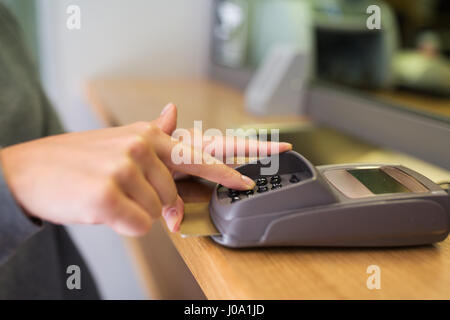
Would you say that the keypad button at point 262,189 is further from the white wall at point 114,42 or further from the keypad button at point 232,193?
the white wall at point 114,42

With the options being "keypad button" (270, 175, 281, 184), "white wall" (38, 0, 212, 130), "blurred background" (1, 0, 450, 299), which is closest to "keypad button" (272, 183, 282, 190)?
"keypad button" (270, 175, 281, 184)

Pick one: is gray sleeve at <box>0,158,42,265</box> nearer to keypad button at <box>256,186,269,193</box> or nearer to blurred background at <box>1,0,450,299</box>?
keypad button at <box>256,186,269,193</box>

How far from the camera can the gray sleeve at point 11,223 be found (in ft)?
1.12

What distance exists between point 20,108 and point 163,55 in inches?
50.3

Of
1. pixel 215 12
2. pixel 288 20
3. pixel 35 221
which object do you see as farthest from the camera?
pixel 215 12

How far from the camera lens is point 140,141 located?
1.20ft

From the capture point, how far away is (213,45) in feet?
6.58

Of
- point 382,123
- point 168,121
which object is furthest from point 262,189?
point 382,123

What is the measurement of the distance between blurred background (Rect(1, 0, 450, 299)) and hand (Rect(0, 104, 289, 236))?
1062mm

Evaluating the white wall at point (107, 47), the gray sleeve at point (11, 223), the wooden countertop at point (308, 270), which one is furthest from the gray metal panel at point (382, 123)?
the white wall at point (107, 47)

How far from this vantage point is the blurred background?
4.90 ft

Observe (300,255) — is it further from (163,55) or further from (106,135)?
(163,55)

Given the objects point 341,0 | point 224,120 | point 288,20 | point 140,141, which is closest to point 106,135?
point 140,141

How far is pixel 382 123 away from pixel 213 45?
1.25 metres
